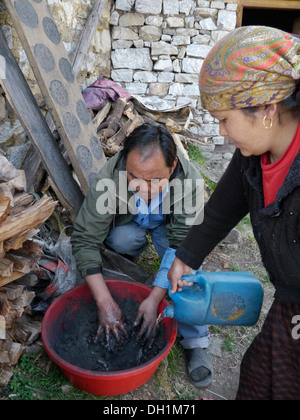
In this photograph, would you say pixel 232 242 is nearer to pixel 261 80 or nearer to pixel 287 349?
pixel 287 349

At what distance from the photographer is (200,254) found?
190cm

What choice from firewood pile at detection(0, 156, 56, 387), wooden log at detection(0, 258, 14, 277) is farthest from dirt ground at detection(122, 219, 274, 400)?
wooden log at detection(0, 258, 14, 277)

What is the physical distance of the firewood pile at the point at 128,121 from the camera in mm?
3790

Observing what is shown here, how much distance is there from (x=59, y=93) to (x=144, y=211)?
1126 millimetres

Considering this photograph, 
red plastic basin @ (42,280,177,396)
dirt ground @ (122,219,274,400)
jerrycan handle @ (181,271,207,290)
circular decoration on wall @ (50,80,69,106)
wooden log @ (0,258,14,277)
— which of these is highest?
circular decoration on wall @ (50,80,69,106)

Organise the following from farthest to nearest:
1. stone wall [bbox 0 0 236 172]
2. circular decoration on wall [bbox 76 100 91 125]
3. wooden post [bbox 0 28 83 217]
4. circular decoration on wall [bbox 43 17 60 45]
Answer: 1. stone wall [bbox 0 0 236 172]
2. circular decoration on wall [bbox 76 100 91 125]
3. circular decoration on wall [bbox 43 17 60 45]
4. wooden post [bbox 0 28 83 217]

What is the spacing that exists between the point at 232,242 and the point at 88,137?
176 centimetres

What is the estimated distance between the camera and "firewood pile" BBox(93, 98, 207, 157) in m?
3.79

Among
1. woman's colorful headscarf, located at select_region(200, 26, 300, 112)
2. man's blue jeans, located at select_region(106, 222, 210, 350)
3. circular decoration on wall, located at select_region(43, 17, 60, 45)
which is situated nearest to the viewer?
woman's colorful headscarf, located at select_region(200, 26, 300, 112)

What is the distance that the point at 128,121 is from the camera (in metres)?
4.07

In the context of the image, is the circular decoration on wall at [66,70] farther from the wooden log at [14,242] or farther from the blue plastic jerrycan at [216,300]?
the blue plastic jerrycan at [216,300]

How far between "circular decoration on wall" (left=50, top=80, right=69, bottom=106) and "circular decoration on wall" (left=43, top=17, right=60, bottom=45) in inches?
13.2

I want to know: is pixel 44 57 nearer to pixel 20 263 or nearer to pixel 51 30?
pixel 51 30

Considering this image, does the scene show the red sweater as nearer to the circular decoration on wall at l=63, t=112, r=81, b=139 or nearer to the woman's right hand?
the woman's right hand
